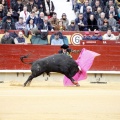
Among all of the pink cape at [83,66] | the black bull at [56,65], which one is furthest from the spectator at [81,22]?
the black bull at [56,65]

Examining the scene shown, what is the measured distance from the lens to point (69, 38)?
63.0 ft

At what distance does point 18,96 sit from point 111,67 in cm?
770

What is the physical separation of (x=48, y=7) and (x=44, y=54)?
167 centimetres

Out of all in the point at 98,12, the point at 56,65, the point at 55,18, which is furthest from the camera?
the point at 98,12

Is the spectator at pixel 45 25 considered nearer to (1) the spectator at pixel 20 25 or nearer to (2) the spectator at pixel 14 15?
(1) the spectator at pixel 20 25

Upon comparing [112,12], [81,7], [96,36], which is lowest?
[96,36]

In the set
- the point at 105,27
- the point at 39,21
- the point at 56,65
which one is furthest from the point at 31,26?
the point at 56,65

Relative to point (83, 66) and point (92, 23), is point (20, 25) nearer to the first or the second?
point (92, 23)

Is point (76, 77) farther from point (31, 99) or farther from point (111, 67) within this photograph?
point (31, 99)

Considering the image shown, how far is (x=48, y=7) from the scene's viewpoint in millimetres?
20031

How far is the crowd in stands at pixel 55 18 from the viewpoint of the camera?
19.0 m

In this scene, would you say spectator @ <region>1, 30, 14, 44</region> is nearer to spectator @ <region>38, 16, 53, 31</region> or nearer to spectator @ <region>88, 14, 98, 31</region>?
spectator @ <region>38, 16, 53, 31</region>

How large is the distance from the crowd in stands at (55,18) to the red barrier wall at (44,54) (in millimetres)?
235

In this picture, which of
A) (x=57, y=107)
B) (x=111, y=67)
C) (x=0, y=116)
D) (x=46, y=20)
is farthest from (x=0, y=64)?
(x=0, y=116)
